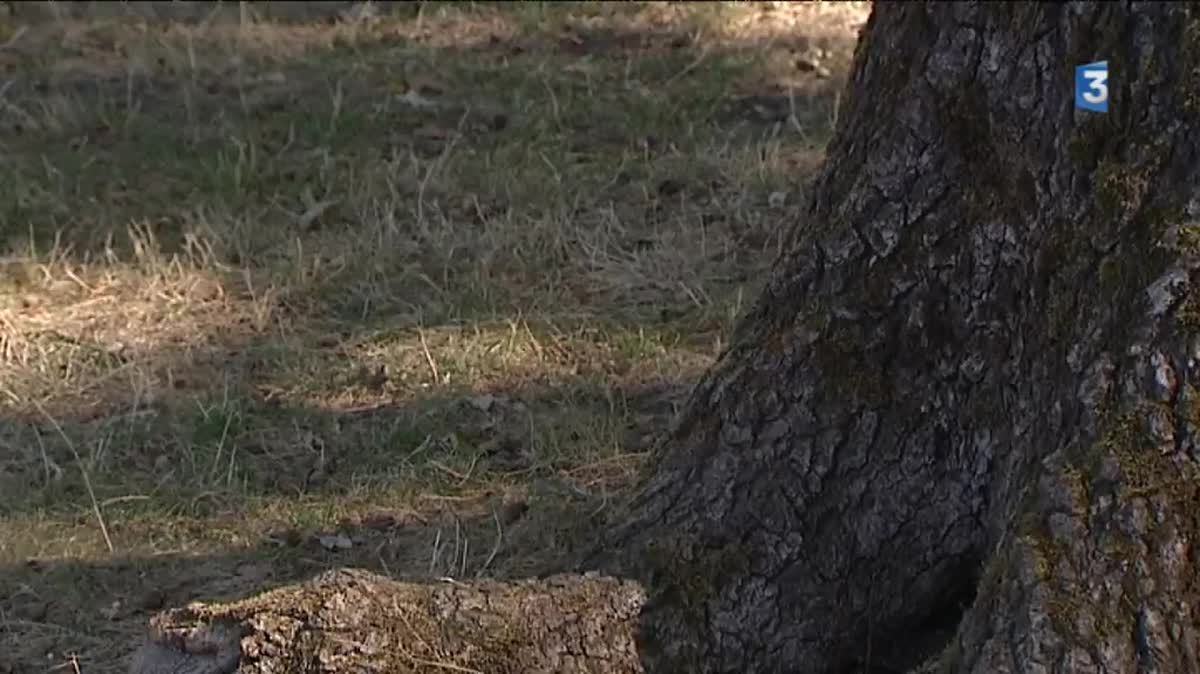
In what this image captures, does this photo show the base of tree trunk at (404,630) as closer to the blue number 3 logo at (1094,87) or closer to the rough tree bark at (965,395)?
the rough tree bark at (965,395)

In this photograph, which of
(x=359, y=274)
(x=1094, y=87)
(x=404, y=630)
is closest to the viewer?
(x=1094, y=87)

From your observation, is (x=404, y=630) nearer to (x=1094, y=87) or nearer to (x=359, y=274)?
(x=1094, y=87)

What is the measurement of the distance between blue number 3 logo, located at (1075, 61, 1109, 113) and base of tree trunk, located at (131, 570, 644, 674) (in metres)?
1.14

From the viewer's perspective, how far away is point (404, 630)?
2988mm

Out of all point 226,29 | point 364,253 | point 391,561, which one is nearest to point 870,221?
point 391,561

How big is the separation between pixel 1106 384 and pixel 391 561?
1.88 m

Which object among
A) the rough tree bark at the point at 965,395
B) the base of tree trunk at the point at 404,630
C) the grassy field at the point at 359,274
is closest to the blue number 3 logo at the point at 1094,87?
the rough tree bark at the point at 965,395

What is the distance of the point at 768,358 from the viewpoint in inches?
130

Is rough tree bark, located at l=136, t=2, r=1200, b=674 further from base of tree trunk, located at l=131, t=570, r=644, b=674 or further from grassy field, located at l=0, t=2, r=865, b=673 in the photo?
grassy field, located at l=0, t=2, r=865, b=673

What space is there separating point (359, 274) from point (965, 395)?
2788mm

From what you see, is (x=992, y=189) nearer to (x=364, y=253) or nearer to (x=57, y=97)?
(x=364, y=253)

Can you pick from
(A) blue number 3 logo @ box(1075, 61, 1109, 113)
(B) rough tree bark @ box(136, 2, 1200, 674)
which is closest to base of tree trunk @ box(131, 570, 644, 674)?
(B) rough tree bark @ box(136, 2, 1200, 674)

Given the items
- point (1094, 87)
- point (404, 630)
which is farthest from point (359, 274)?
point (1094, 87)

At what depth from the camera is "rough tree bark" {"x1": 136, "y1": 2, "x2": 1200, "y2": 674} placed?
8.75 ft
